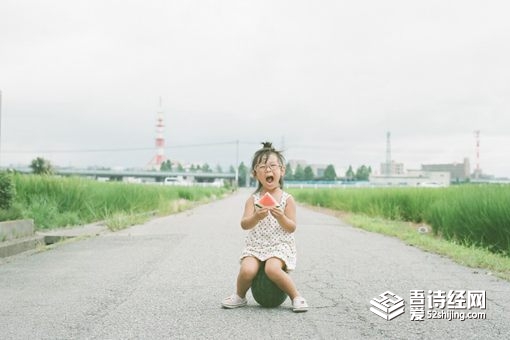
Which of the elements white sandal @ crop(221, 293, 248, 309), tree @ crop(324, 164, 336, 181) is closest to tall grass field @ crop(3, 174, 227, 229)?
→ white sandal @ crop(221, 293, 248, 309)

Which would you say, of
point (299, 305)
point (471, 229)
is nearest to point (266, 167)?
point (299, 305)

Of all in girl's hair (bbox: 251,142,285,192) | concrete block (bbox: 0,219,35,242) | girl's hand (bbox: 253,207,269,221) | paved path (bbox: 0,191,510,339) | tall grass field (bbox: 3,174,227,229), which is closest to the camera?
paved path (bbox: 0,191,510,339)

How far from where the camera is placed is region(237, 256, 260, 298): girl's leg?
451 centimetres

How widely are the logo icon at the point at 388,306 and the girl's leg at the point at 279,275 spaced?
0.72 metres

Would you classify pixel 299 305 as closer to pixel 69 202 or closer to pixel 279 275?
pixel 279 275

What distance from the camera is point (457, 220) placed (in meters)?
11.1

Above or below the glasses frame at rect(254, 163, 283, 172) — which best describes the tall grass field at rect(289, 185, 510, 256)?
→ below

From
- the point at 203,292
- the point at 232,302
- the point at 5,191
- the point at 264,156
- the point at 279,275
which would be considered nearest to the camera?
the point at 279,275

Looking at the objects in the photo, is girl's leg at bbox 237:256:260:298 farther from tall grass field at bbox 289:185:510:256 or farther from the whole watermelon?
tall grass field at bbox 289:185:510:256

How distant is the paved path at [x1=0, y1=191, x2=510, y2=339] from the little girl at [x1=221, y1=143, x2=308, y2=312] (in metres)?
0.22

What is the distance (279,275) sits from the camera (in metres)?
4.45

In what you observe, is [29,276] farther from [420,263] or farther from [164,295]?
[420,263]

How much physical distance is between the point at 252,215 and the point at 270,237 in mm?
347

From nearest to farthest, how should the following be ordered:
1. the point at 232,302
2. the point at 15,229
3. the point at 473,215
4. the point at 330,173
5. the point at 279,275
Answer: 1. the point at 279,275
2. the point at 232,302
3. the point at 15,229
4. the point at 473,215
5. the point at 330,173
